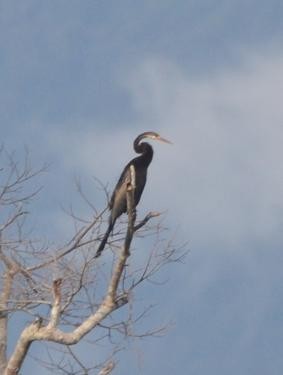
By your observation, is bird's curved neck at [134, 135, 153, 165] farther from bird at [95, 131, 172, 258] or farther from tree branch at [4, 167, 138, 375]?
tree branch at [4, 167, 138, 375]

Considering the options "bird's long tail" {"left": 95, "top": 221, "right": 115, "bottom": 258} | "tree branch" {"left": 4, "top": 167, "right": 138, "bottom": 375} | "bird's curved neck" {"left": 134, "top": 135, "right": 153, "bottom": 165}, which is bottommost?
"tree branch" {"left": 4, "top": 167, "right": 138, "bottom": 375}

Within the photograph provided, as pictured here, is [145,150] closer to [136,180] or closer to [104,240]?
[136,180]

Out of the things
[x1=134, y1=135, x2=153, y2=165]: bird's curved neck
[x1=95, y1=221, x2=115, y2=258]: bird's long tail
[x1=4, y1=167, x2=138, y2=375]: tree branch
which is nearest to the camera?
[x1=4, y1=167, x2=138, y2=375]: tree branch

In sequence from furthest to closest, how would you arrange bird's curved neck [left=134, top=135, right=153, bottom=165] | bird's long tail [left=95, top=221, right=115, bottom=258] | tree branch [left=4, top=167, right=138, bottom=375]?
1. bird's curved neck [left=134, top=135, right=153, bottom=165]
2. bird's long tail [left=95, top=221, right=115, bottom=258]
3. tree branch [left=4, top=167, right=138, bottom=375]

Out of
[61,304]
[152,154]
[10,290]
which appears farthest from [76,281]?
[152,154]

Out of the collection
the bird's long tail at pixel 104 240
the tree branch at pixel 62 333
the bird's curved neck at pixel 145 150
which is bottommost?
the tree branch at pixel 62 333

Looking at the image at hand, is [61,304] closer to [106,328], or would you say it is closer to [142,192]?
[106,328]

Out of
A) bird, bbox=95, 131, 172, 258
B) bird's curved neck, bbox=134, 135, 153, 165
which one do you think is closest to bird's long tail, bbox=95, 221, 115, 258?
bird, bbox=95, 131, 172, 258

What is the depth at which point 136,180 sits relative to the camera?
1119 centimetres

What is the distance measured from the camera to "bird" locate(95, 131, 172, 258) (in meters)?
10.8

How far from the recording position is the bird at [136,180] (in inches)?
425

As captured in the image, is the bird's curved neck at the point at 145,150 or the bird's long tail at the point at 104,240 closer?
the bird's long tail at the point at 104,240

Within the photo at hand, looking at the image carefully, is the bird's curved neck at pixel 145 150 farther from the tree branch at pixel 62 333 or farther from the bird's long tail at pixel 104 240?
Result: the tree branch at pixel 62 333

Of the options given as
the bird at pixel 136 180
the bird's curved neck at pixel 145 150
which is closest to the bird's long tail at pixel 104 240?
the bird at pixel 136 180
